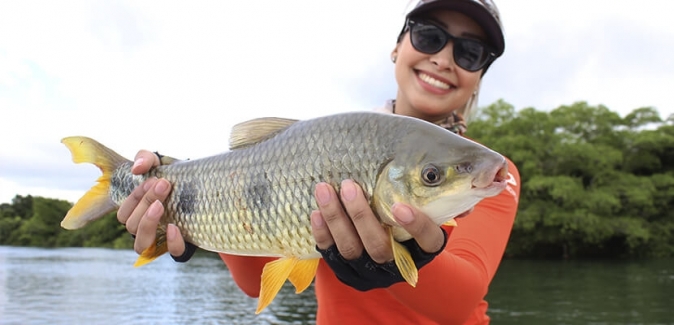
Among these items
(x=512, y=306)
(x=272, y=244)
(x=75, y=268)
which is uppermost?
(x=272, y=244)

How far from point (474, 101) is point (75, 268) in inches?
1634

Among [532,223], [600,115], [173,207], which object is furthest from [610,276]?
[173,207]

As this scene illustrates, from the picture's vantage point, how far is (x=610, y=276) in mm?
26172

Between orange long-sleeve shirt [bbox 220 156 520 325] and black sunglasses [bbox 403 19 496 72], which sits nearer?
orange long-sleeve shirt [bbox 220 156 520 325]

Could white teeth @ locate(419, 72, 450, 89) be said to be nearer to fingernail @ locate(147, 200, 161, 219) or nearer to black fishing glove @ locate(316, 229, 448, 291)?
black fishing glove @ locate(316, 229, 448, 291)

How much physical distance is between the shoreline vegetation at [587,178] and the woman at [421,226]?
33.5m

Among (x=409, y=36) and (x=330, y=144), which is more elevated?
(x=409, y=36)

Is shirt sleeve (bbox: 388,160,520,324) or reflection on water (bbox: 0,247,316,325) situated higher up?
shirt sleeve (bbox: 388,160,520,324)

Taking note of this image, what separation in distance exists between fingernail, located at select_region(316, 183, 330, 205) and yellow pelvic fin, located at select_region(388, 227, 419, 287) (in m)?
0.26

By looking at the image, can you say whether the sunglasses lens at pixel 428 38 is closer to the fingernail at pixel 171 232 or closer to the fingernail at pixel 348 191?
the fingernail at pixel 348 191

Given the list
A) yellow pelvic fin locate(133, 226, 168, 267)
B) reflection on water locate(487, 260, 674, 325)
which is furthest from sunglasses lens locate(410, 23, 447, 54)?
reflection on water locate(487, 260, 674, 325)

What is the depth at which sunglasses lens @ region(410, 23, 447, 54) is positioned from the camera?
10.1 feet

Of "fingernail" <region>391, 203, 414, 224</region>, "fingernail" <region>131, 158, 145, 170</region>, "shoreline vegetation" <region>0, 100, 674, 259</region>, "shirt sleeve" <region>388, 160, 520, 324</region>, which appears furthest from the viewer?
"shoreline vegetation" <region>0, 100, 674, 259</region>

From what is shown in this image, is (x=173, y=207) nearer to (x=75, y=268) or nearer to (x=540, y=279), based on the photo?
(x=540, y=279)
